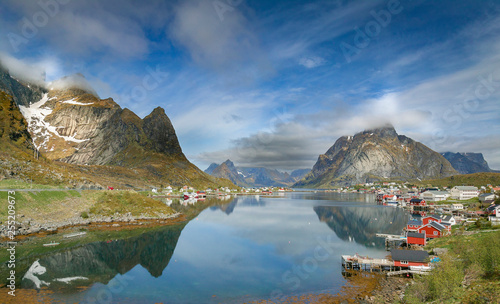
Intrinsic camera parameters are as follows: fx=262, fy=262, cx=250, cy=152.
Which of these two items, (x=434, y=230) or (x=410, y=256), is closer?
(x=410, y=256)

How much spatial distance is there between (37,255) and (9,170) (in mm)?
53260

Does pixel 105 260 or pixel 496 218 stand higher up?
pixel 496 218

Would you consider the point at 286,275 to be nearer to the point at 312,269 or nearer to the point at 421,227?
the point at 312,269

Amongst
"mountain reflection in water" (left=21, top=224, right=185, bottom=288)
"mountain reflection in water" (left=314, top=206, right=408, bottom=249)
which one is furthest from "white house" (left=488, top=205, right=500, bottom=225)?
"mountain reflection in water" (left=21, top=224, right=185, bottom=288)

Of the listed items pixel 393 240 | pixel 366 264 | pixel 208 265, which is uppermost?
pixel 366 264

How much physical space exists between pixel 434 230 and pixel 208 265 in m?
57.2

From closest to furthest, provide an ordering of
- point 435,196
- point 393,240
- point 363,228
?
point 393,240
point 363,228
point 435,196

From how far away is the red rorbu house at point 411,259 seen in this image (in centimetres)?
4209

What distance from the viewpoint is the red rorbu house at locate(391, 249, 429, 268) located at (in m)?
42.1

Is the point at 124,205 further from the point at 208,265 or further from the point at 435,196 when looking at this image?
the point at 435,196

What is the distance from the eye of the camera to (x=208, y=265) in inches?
1891

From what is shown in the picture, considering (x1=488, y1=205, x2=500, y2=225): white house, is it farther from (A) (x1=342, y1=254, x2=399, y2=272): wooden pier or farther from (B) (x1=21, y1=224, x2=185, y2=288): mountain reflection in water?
(B) (x1=21, y1=224, x2=185, y2=288): mountain reflection in water

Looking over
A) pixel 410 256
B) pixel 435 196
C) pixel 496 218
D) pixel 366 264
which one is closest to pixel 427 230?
pixel 496 218

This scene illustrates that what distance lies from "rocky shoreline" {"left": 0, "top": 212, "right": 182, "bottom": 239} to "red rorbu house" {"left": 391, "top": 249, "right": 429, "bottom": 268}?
68634 mm
